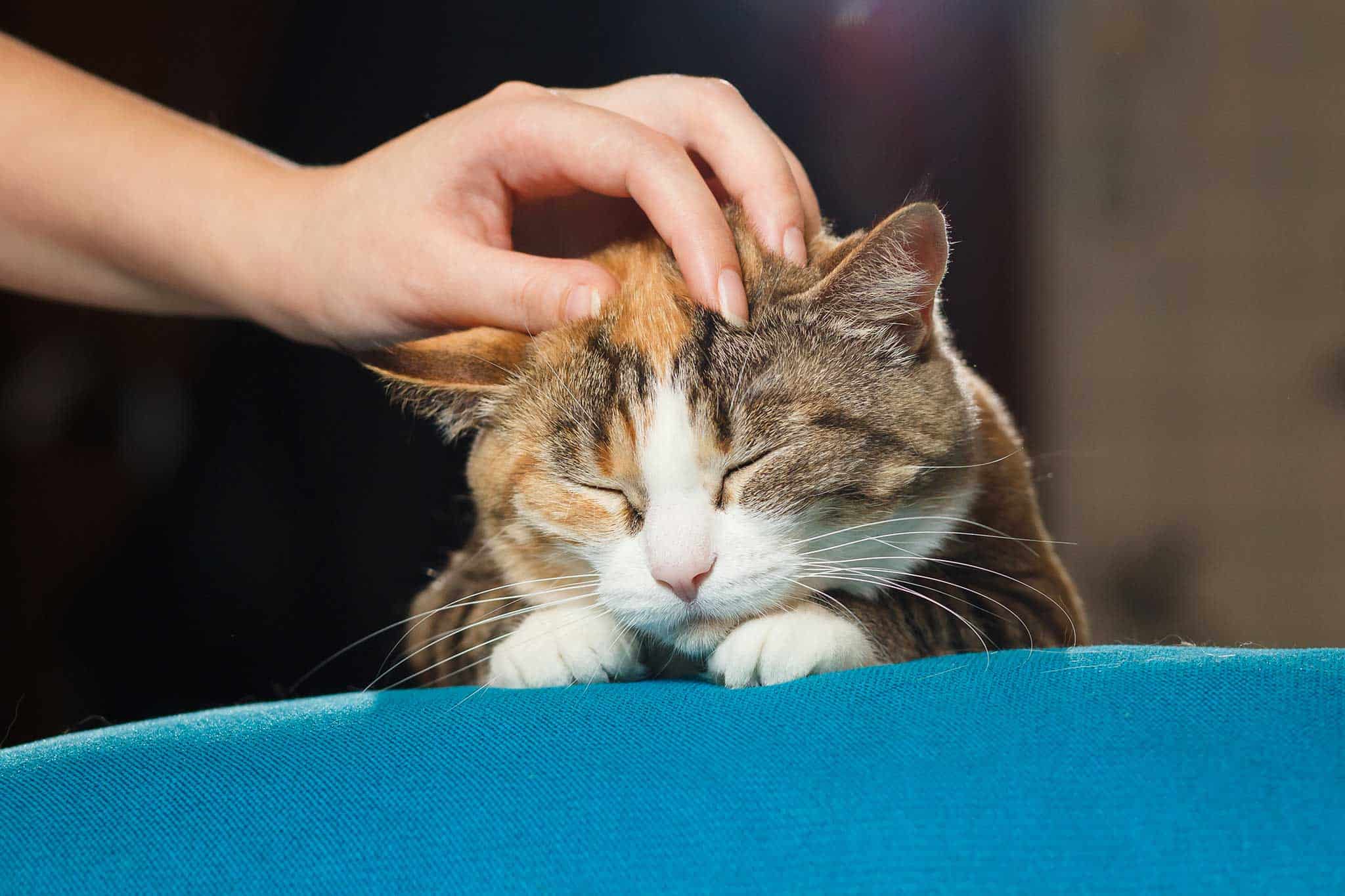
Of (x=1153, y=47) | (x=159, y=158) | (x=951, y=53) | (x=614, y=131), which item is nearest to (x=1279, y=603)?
(x=1153, y=47)

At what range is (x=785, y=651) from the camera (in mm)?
774

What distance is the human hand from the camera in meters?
0.88

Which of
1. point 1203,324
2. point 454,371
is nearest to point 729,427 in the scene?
point 454,371

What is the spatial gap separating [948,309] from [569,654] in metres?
0.61

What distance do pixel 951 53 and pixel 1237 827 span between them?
1060mm

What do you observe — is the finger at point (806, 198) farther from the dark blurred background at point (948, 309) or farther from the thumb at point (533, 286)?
the thumb at point (533, 286)

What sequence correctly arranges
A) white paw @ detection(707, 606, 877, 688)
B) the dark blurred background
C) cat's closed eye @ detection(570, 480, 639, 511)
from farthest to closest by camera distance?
1. the dark blurred background
2. cat's closed eye @ detection(570, 480, 639, 511)
3. white paw @ detection(707, 606, 877, 688)

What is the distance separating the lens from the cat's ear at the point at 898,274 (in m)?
0.82

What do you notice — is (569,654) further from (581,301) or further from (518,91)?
(518,91)

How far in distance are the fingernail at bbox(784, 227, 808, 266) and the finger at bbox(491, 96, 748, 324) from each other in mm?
76

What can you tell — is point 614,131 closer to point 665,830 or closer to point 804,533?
point 804,533

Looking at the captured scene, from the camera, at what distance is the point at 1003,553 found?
978 millimetres

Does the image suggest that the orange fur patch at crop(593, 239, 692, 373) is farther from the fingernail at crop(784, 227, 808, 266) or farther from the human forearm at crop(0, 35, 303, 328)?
the human forearm at crop(0, 35, 303, 328)

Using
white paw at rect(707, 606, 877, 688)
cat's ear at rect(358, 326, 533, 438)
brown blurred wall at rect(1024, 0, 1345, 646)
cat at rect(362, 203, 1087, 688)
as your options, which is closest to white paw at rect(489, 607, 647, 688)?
cat at rect(362, 203, 1087, 688)
